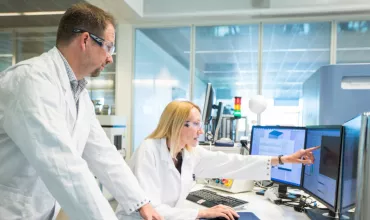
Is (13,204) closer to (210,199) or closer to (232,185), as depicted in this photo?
(210,199)

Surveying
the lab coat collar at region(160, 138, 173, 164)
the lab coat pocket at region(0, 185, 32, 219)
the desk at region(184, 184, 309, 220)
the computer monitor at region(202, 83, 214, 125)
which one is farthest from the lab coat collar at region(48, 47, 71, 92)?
the computer monitor at region(202, 83, 214, 125)

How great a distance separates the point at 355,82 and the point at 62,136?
184 cm

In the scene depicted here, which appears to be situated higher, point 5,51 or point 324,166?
point 5,51

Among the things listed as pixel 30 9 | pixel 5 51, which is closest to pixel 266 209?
pixel 5 51

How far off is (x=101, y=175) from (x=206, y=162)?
2.48ft

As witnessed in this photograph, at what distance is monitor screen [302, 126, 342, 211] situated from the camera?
44.8 inches

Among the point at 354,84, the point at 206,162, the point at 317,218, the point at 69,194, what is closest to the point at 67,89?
the point at 69,194

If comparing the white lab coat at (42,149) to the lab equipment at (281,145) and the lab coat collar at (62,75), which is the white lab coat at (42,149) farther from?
the lab equipment at (281,145)

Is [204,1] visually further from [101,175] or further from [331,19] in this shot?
[101,175]

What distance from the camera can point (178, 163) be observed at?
1568mm

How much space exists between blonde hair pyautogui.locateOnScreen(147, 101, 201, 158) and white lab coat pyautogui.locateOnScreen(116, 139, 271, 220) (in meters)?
0.04

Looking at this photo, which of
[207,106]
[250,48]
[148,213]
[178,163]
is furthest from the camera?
[250,48]

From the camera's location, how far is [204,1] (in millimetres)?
3998

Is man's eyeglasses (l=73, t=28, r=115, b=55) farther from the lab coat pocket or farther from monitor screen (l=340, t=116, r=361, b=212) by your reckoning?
monitor screen (l=340, t=116, r=361, b=212)
